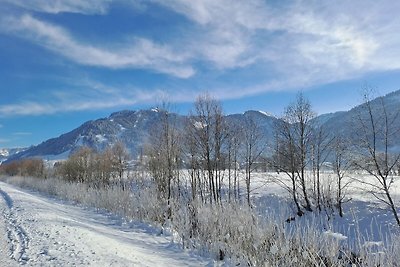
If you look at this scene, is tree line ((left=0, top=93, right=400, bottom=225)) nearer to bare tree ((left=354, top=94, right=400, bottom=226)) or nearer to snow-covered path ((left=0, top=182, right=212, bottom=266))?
bare tree ((left=354, top=94, right=400, bottom=226))

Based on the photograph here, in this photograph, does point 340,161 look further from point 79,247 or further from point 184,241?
point 79,247

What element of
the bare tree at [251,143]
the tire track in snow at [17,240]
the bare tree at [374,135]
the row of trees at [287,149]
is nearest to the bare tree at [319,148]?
the row of trees at [287,149]

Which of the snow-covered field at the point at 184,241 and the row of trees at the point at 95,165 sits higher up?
the row of trees at the point at 95,165

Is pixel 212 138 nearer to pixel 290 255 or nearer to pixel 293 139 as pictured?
pixel 293 139

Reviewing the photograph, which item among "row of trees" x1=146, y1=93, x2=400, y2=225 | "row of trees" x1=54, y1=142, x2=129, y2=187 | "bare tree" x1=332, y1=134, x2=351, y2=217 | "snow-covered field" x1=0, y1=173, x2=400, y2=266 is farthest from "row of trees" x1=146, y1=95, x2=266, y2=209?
"row of trees" x1=54, y1=142, x2=129, y2=187

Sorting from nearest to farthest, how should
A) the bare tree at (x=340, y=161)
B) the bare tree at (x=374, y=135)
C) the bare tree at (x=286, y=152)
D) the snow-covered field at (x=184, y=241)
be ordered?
the snow-covered field at (x=184, y=241), the bare tree at (x=374, y=135), the bare tree at (x=340, y=161), the bare tree at (x=286, y=152)

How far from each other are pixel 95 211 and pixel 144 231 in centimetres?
796

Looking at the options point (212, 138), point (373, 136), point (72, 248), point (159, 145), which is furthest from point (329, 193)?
point (72, 248)

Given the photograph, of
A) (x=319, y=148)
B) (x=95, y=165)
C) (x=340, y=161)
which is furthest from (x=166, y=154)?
(x=95, y=165)

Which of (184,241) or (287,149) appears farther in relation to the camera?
(287,149)

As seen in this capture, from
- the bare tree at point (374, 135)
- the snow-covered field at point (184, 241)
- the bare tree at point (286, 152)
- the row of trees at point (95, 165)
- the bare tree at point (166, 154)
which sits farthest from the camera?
the row of trees at point (95, 165)

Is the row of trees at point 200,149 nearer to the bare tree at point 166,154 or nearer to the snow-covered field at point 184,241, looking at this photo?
the bare tree at point 166,154

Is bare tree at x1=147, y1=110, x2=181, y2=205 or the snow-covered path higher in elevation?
bare tree at x1=147, y1=110, x2=181, y2=205

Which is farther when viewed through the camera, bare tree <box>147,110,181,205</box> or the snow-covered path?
bare tree <box>147,110,181,205</box>
